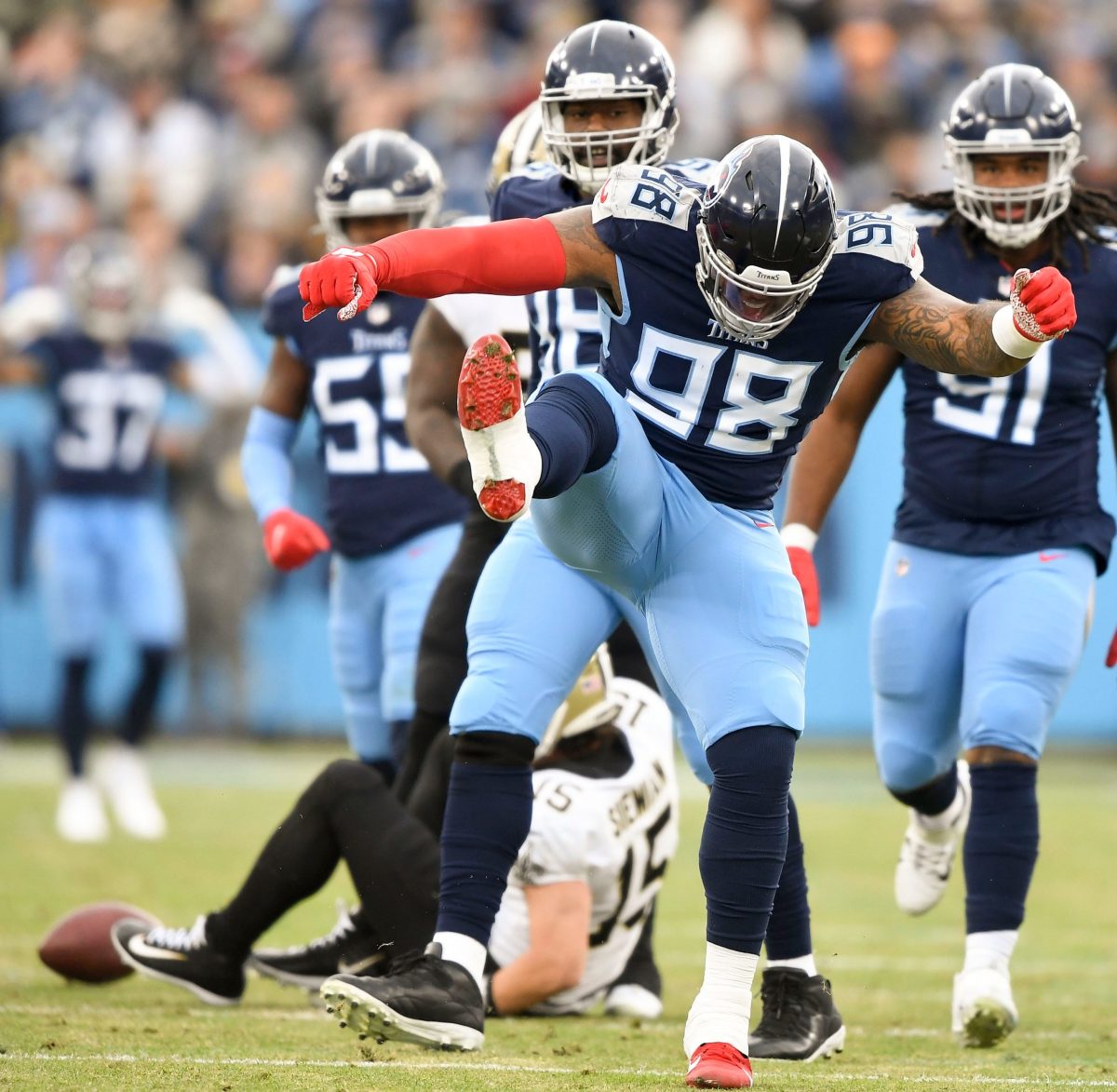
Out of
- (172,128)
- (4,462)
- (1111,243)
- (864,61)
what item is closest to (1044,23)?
(864,61)

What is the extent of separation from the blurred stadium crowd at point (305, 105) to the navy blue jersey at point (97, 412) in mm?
1635

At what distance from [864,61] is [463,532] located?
799cm

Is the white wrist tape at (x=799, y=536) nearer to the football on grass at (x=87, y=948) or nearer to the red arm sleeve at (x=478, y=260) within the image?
the red arm sleeve at (x=478, y=260)

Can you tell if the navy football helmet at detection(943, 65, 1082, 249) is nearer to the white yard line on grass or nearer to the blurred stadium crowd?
the white yard line on grass

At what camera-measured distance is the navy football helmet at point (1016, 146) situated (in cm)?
461

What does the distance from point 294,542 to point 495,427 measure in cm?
212

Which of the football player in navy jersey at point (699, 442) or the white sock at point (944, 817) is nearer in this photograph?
the football player in navy jersey at point (699, 442)

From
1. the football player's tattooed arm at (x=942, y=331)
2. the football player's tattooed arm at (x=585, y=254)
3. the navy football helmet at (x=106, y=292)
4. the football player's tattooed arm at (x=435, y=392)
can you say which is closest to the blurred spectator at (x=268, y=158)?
the navy football helmet at (x=106, y=292)

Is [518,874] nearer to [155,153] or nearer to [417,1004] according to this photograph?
[417,1004]

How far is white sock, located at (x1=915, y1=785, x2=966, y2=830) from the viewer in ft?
17.3

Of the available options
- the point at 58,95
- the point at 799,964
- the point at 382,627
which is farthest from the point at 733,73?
the point at 799,964

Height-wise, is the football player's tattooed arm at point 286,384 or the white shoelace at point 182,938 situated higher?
the football player's tattooed arm at point 286,384

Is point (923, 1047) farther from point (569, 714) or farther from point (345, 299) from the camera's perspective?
point (345, 299)

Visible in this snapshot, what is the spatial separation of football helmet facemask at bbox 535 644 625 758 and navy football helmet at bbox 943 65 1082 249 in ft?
4.46
